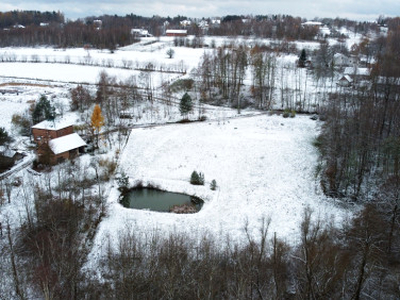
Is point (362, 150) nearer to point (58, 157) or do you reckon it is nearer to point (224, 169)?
point (224, 169)

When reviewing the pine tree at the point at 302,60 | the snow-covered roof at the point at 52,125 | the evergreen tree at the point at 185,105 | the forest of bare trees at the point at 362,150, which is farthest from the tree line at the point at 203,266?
the pine tree at the point at 302,60

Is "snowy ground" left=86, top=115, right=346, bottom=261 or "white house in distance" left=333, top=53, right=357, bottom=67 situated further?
"white house in distance" left=333, top=53, right=357, bottom=67

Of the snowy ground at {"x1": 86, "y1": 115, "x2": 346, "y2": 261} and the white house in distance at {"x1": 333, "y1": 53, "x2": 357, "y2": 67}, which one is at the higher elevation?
the white house in distance at {"x1": 333, "y1": 53, "x2": 357, "y2": 67}

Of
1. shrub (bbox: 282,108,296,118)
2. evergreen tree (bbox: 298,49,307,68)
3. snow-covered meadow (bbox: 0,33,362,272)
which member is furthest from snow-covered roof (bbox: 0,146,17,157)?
evergreen tree (bbox: 298,49,307,68)

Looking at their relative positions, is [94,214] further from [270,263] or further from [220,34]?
[220,34]

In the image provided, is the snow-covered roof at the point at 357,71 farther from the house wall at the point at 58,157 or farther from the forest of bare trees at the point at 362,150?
the house wall at the point at 58,157

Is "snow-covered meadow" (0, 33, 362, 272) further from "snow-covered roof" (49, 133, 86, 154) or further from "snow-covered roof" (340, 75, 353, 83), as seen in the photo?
"snow-covered roof" (340, 75, 353, 83)
